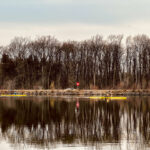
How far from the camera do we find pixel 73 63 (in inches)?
3873

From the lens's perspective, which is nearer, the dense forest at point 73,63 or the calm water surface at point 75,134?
the calm water surface at point 75,134

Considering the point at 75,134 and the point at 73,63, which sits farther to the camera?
the point at 73,63

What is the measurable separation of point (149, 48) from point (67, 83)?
24.4 metres

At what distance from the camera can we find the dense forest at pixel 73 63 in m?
92.3

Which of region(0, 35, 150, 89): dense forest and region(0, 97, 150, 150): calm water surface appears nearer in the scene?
region(0, 97, 150, 150): calm water surface

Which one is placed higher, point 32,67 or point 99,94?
point 32,67

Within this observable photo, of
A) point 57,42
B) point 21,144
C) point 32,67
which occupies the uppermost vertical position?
point 57,42

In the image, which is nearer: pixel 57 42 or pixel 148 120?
pixel 148 120

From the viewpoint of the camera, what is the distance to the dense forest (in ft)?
303

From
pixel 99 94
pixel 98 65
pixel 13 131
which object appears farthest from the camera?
pixel 98 65

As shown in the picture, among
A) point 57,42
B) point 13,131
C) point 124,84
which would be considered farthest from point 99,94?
point 13,131

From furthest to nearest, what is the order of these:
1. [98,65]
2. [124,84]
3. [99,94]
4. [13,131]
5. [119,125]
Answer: [98,65] < [124,84] < [99,94] < [119,125] < [13,131]

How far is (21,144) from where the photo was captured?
19.2 metres

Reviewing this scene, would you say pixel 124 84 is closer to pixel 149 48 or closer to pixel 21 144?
pixel 149 48
